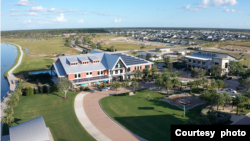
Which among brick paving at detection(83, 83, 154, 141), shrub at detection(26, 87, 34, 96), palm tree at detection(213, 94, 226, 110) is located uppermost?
palm tree at detection(213, 94, 226, 110)

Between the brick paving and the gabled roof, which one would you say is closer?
the gabled roof

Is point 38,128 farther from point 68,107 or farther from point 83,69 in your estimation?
point 83,69

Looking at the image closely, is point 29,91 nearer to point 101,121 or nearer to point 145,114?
point 101,121

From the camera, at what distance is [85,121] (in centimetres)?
3444

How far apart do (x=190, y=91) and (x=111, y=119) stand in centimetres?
2581

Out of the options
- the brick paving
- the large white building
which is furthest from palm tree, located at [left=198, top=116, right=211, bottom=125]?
the large white building

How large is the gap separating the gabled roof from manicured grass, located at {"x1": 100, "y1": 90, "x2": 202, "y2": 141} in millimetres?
13473

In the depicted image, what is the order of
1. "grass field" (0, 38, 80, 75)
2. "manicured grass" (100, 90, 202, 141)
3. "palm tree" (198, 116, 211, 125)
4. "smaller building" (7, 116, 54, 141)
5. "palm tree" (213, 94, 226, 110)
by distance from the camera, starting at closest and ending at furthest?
"smaller building" (7, 116, 54, 141), "palm tree" (198, 116, 211, 125), "manicured grass" (100, 90, 202, 141), "palm tree" (213, 94, 226, 110), "grass field" (0, 38, 80, 75)

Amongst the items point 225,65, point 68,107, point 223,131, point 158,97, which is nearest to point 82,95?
point 68,107

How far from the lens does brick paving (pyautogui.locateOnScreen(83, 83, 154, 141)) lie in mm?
29172

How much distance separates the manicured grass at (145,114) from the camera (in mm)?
30672

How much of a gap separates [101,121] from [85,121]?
9.74ft

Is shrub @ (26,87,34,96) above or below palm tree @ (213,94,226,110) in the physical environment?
below

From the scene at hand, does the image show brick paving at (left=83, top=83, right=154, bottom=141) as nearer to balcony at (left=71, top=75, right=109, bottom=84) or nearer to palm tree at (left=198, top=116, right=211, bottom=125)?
balcony at (left=71, top=75, right=109, bottom=84)
